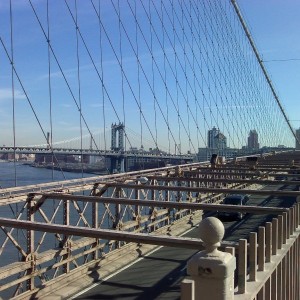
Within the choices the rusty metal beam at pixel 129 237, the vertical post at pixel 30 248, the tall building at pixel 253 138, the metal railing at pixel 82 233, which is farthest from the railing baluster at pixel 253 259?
the tall building at pixel 253 138

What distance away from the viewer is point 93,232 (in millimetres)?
4906

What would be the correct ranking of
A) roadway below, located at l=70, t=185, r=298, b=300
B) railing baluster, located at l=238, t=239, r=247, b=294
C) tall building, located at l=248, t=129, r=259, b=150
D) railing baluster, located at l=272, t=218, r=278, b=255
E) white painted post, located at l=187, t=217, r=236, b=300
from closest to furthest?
white painted post, located at l=187, t=217, r=236, b=300
railing baluster, located at l=238, t=239, r=247, b=294
railing baluster, located at l=272, t=218, r=278, b=255
roadway below, located at l=70, t=185, r=298, b=300
tall building, located at l=248, t=129, r=259, b=150

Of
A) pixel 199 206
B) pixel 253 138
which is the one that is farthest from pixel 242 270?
pixel 253 138

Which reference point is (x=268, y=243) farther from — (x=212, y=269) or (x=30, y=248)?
(x=30, y=248)

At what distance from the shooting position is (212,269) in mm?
2172

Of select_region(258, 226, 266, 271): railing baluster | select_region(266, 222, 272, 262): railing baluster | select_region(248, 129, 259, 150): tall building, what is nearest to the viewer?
select_region(258, 226, 266, 271): railing baluster

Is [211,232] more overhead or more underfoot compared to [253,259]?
more overhead

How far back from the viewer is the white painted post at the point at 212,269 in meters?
2.18

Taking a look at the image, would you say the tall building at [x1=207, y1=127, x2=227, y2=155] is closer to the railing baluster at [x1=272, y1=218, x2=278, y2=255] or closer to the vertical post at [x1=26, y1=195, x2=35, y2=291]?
the vertical post at [x1=26, y1=195, x2=35, y2=291]

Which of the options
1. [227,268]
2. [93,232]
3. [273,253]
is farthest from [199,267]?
[93,232]

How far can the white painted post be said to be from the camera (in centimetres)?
218

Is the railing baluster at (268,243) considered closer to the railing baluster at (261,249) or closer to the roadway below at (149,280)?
the railing baluster at (261,249)

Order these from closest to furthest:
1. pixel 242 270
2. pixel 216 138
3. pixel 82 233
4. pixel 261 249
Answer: pixel 242 270, pixel 261 249, pixel 82 233, pixel 216 138

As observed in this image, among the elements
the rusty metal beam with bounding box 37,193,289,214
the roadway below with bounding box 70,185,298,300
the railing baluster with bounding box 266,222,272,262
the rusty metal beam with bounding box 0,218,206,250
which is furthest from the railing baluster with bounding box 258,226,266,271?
the roadway below with bounding box 70,185,298,300
